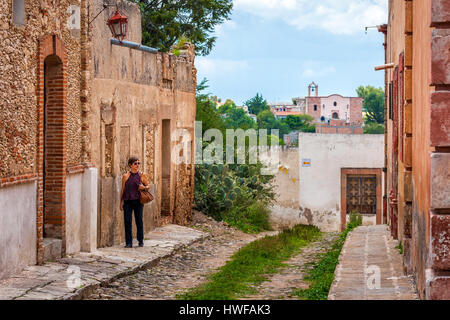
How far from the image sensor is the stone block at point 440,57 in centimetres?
632

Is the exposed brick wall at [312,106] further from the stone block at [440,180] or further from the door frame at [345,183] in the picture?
the stone block at [440,180]

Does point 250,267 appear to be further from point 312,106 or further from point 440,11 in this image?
point 312,106

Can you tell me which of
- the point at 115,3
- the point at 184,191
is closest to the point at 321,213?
the point at 184,191

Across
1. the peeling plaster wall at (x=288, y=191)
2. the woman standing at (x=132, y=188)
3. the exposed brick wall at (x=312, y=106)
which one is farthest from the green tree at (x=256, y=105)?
the woman standing at (x=132, y=188)

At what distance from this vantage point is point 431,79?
6.36m

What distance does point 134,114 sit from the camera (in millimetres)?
14320

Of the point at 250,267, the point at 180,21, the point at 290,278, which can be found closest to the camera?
the point at 290,278

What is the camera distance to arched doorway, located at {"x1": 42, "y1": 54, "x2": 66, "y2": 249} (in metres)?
10.9

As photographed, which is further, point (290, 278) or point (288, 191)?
point (288, 191)

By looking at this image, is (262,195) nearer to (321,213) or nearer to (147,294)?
(321,213)

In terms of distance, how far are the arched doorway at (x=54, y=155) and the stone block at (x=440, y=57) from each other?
20.3ft

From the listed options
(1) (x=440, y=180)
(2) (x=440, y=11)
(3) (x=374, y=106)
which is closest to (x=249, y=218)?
(1) (x=440, y=180)

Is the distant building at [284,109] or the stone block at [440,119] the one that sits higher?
the distant building at [284,109]

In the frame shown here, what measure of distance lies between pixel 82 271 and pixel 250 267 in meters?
2.95
